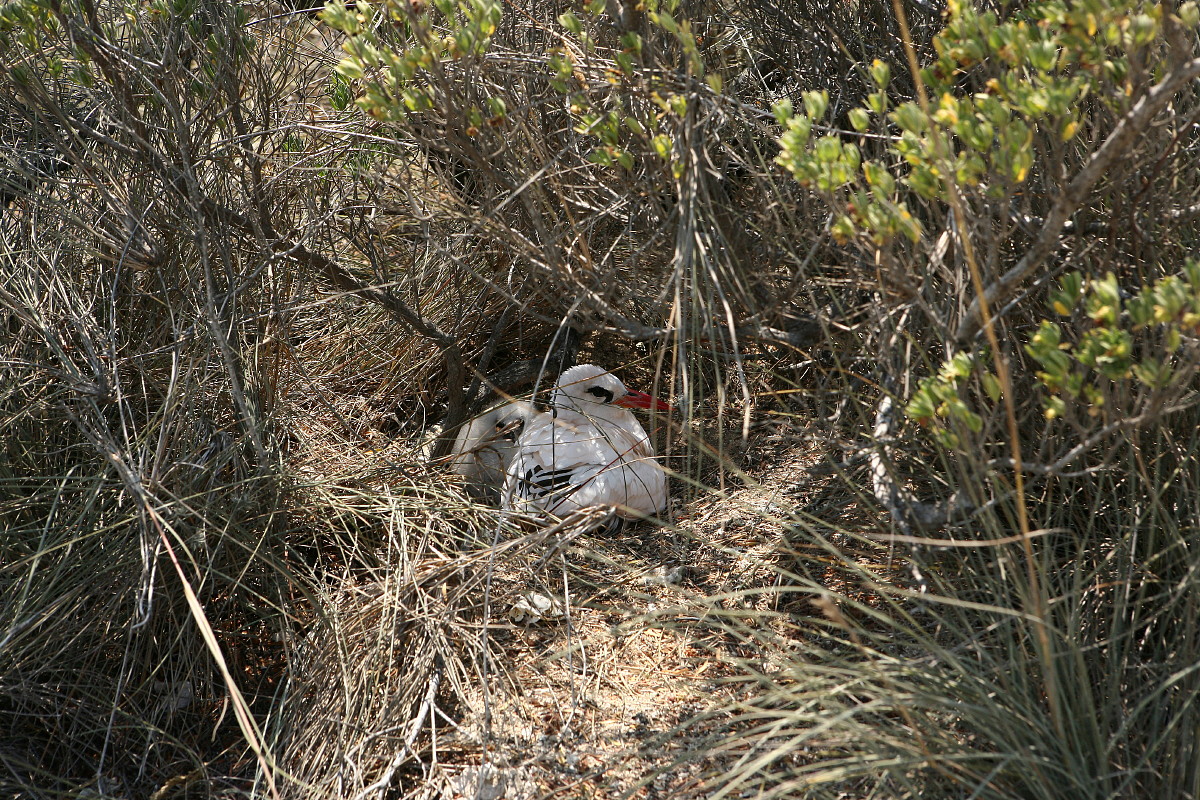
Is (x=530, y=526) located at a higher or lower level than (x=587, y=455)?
lower

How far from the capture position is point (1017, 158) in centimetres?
150

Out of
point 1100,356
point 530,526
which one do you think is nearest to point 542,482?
point 530,526

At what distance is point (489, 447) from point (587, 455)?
33 cm

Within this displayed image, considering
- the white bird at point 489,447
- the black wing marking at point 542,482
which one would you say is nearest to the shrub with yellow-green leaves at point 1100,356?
the black wing marking at point 542,482

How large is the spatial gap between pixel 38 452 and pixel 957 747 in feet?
7.23

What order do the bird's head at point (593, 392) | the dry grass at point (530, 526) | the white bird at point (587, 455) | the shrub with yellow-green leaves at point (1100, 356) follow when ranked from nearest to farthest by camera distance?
the shrub with yellow-green leaves at point (1100, 356) → the dry grass at point (530, 526) → the white bird at point (587, 455) → the bird's head at point (593, 392)

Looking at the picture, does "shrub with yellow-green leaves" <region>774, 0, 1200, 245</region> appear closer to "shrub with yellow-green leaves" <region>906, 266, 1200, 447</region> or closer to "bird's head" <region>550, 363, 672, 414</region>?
"shrub with yellow-green leaves" <region>906, 266, 1200, 447</region>

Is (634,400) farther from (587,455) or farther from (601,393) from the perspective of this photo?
(587,455)

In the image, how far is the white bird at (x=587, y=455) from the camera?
2.81 m

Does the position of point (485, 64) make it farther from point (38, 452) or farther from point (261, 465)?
point (38, 452)

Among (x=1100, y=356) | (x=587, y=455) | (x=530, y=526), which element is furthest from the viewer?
(x=587, y=455)

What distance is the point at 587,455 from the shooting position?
9.59 feet

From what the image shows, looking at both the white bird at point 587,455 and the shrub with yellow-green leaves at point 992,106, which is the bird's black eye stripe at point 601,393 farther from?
the shrub with yellow-green leaves at point 992,106

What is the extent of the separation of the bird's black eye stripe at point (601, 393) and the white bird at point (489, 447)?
0.19 meters
